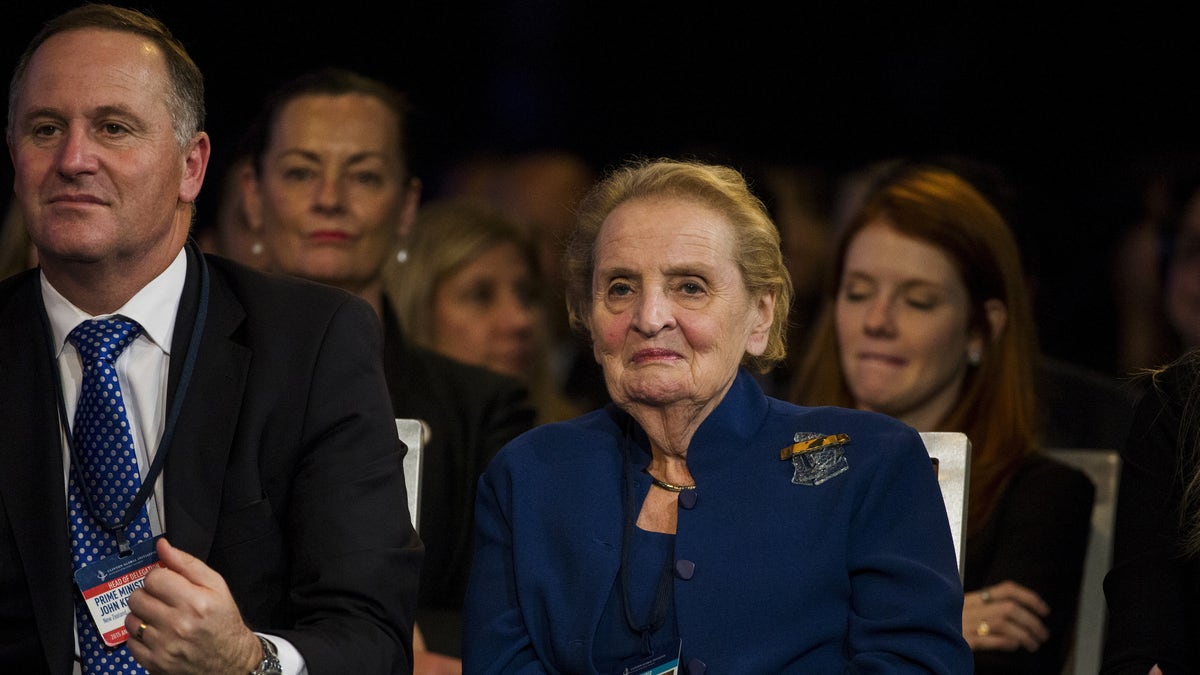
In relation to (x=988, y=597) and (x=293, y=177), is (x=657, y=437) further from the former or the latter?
(x=293, y=177)

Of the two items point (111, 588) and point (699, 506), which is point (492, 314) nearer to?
point (699, 506)

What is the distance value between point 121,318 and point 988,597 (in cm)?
194

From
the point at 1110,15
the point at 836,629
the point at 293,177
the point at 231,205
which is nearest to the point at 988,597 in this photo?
the point at 836,629

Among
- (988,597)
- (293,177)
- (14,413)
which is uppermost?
(293,177)

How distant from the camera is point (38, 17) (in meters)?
5.83

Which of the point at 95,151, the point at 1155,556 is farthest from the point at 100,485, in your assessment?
the point at 1155,556

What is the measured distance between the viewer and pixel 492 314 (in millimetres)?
5297

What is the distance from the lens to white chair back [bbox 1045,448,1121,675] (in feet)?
11.4

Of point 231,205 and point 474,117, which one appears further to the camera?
point 474,117

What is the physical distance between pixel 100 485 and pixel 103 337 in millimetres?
265

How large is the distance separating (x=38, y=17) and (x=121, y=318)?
146 inches

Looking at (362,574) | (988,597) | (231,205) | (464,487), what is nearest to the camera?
(362,574)

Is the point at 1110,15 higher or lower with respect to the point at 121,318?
higher

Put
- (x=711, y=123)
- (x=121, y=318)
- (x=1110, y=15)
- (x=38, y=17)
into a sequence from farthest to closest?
(x=711, y=123)
(x=1110, y=15)
(x=38, y=17)
(x=121, y=318)
